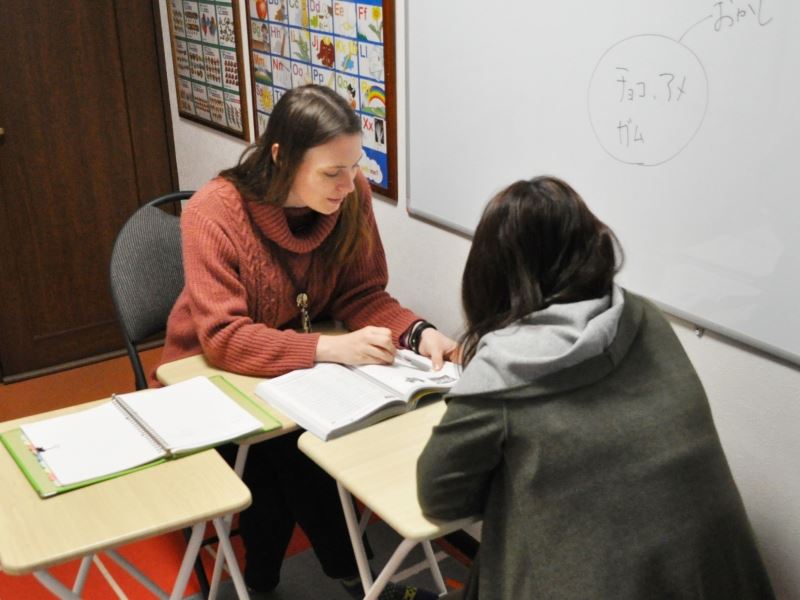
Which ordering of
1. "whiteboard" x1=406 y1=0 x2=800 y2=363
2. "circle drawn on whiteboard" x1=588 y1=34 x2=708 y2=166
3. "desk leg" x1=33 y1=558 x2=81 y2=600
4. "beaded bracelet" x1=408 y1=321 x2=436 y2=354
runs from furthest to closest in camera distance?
"beaded bracelet" x1=408 y1=321 x2=436 y2=354
"circle drawn on whiteboard" x1=588 y1=34 x2=708 y2=166
"whiteboard" x1=406 y1=0 x2=800 y2=363
"desk leg" x1=33 y1=558 x2=81 y2=600

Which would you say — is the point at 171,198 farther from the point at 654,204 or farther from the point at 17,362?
the point at 17,362

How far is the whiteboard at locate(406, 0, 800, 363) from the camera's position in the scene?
1.42 meters

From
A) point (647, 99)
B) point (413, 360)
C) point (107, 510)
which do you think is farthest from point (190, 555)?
point (647, 99)

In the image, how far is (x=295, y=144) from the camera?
186 cm

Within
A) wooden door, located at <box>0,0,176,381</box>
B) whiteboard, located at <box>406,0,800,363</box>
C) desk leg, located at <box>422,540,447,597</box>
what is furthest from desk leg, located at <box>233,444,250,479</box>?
wooden door, located at <box>0,0,176,381</box>

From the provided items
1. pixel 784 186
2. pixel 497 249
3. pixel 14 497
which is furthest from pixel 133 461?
pixel 784 186

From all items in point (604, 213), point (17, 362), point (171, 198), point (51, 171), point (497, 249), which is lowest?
point (17, 362)

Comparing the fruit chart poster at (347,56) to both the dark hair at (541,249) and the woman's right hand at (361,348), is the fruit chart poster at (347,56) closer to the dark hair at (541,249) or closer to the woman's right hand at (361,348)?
the woman's right hand at (361,348)

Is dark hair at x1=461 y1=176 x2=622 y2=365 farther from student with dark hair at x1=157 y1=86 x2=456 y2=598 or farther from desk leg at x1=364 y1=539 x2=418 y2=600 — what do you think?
student with dark hair at x1=157 y1=86 x2=456 y2=598

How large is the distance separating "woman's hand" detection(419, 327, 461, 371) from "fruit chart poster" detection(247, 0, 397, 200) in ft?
1.94

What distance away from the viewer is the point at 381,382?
5.77 ft

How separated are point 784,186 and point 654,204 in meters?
0.27

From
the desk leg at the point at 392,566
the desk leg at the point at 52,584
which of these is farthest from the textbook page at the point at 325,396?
the desk leg at the point at 52,584

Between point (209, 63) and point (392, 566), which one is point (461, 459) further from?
point (209, 63)
